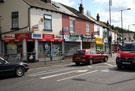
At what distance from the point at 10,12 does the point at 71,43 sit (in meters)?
10.2

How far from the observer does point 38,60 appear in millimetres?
19203

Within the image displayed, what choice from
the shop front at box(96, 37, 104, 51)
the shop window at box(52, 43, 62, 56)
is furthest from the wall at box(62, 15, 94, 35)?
the shop front at box(96, 37, 104, 51)

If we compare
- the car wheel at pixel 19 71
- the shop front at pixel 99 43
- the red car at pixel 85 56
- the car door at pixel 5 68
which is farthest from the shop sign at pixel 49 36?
the shop front at pixel 99 43

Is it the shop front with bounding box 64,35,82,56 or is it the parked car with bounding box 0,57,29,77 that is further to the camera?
the shop front with bounding box 64,35,82,56

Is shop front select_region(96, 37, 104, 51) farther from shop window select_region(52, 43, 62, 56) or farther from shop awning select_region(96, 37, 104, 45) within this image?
shop window select_region(52, 43, 62, 56)

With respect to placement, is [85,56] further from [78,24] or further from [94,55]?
[78,24]

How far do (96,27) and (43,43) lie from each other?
1680 cm

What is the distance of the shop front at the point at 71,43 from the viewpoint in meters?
24.9

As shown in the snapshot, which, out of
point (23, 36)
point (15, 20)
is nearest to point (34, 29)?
point (23, 36)

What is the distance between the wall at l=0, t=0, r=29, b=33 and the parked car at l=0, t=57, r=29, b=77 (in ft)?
33.5

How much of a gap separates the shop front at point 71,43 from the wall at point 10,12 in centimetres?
679

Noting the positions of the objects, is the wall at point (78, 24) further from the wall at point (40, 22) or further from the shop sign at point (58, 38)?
the shop sign at point (58, 38)

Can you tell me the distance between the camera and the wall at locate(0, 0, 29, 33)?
66.2 feet

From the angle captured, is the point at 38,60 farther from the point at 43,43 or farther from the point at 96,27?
the point at 96,27
